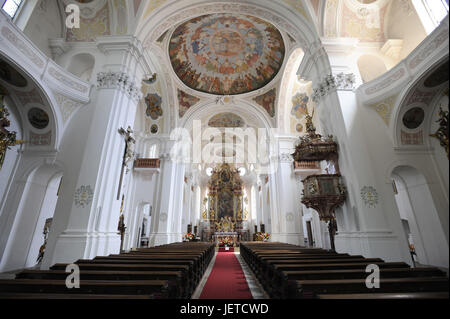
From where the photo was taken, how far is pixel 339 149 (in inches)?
248

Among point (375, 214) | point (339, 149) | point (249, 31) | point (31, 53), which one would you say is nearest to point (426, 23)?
point (339, 149)

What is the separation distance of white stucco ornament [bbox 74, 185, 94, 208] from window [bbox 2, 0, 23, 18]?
4.60 metres

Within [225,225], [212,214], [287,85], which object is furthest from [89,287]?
[212,214]

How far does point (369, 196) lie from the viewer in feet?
18.2

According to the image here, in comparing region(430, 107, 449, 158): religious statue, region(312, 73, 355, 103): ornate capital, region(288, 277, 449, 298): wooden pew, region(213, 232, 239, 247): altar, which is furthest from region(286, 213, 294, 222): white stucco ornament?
region(430, 107, 449, 158): religious statue

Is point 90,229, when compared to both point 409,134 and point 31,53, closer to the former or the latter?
point 31,53

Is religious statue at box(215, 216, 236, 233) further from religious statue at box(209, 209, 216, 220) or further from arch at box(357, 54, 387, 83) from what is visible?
arch at box(357, 54, 387, 83)

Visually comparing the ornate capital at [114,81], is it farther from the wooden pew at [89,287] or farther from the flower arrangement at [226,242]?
the flower arrangement at [226,242]

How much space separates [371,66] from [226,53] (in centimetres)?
723

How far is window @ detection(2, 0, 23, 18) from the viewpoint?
17.4 ft

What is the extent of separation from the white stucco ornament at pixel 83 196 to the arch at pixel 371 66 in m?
9.65

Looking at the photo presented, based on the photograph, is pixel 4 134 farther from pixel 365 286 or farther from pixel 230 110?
pixel 230 110

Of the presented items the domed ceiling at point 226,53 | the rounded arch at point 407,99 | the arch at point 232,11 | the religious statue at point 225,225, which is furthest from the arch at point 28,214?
the religious statue at point 225,225

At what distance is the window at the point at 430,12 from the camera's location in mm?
5716
